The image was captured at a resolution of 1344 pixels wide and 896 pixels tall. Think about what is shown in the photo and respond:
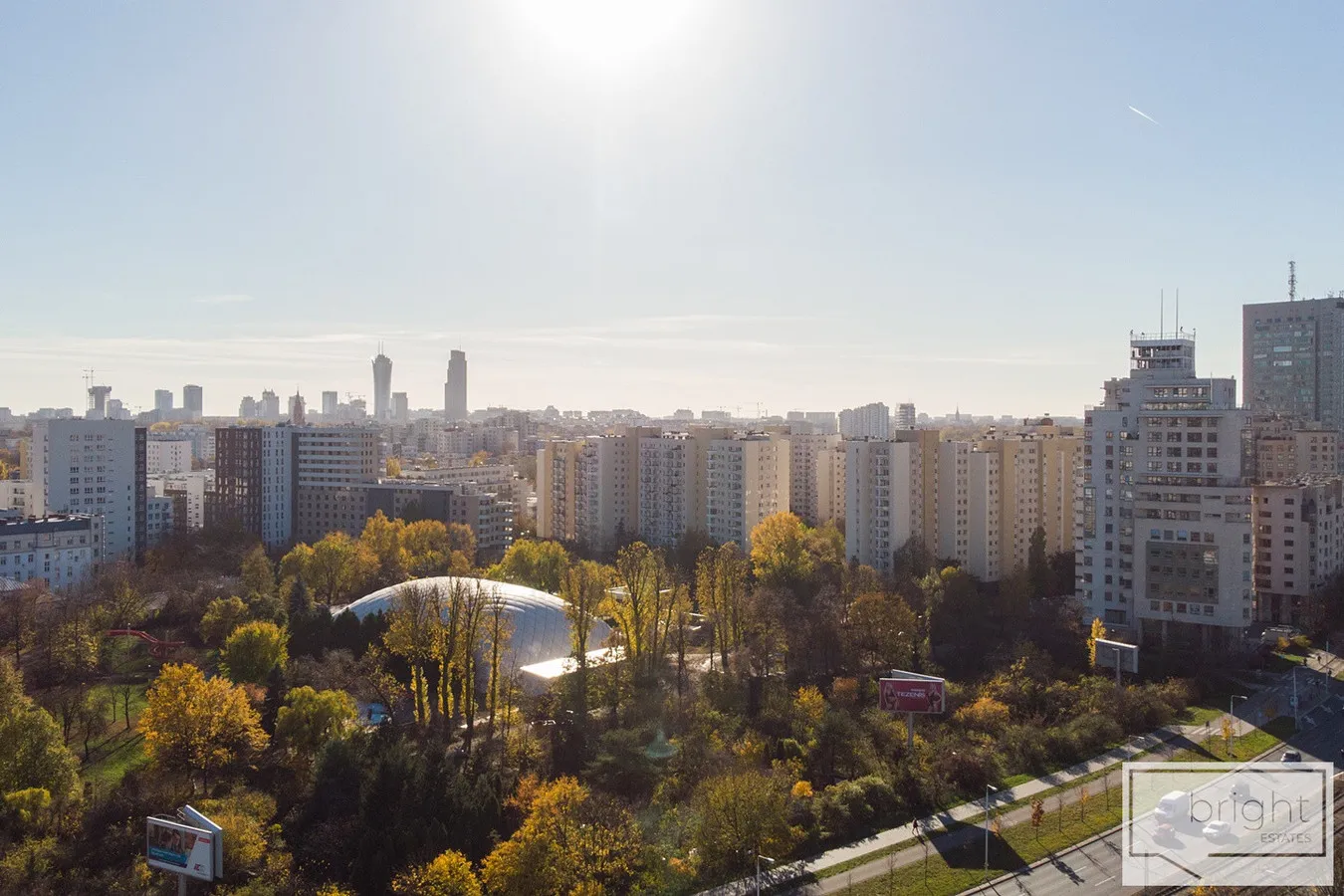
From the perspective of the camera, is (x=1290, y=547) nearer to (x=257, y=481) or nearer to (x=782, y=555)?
(x=782, y=555)

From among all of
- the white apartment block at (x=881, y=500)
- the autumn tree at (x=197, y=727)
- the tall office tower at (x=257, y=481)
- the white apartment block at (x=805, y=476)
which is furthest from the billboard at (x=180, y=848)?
the white apartment block at (x=805, y=476)

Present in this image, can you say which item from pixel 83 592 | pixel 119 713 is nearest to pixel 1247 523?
pixel 119 713

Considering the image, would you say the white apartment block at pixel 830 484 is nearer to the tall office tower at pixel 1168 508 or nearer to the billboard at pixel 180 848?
the tall office tower at pixel 1168 508

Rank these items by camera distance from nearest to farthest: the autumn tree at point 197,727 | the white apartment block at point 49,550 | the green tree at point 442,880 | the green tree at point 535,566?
1. the green tree at point 442,880
2. the autumn tree at point 197,727
3. the white apartment block at point 49,550
4. the green tree at point 535,566

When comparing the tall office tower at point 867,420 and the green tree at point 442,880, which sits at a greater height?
the tall office tower at point 867,420

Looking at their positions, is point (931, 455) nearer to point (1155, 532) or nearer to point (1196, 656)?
point (1155, 532)

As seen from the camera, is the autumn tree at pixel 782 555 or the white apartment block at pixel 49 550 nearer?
the autumn tree at pixel 782 555

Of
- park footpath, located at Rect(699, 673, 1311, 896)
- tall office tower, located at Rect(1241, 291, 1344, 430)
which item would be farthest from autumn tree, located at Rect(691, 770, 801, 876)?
tall office tower, located at Rect(1241, 291, 1344, 430)

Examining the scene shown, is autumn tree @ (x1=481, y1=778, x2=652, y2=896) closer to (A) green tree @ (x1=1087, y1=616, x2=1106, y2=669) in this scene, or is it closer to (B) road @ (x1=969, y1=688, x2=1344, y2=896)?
(B) road @ (x1=969, y1=688, x2=1344, y2=896)
